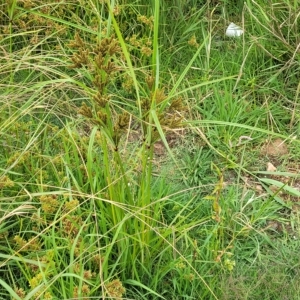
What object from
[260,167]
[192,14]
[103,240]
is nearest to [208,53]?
[192,14]

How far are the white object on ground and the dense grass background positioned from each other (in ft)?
0.10

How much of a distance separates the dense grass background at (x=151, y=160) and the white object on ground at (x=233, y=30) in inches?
1.2

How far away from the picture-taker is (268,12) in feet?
9.57

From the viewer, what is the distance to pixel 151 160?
75.1 inches

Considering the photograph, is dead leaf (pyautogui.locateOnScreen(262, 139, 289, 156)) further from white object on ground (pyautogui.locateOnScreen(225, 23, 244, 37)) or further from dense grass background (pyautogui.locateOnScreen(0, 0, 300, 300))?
white object on ground (pyautogui.locateOnScreen(225, 23, 244, 37))

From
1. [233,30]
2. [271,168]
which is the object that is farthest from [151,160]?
[233,30]

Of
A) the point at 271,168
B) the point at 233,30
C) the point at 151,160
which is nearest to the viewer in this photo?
the point at 151,160

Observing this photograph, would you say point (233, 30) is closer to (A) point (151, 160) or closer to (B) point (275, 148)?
(B) point (275, 148)

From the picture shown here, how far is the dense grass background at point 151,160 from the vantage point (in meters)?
1.90

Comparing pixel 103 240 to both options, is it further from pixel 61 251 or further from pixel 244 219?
pixel 244 219

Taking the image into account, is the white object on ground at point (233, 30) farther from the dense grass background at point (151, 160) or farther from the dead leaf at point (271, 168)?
the dead leaf at point (271, 168)

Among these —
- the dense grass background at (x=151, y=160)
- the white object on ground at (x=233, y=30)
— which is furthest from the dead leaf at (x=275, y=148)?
the white object on ground at (x=233, y=30)

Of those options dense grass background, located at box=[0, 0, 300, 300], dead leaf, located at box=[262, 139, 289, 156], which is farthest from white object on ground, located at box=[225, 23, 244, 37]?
dead leaf, located at box=[262, 139, 289, 156]

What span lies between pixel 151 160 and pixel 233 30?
1357 millimetres
